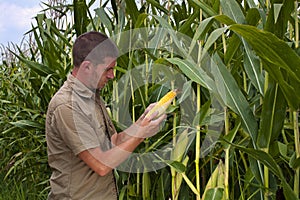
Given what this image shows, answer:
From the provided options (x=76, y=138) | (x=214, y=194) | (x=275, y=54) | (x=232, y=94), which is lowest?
(x=214, y=194)

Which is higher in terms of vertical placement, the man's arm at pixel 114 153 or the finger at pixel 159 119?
the finger at pixel 159 119

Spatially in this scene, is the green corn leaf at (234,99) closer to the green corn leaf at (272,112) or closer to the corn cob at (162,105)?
the green corn leaf at (272,112)

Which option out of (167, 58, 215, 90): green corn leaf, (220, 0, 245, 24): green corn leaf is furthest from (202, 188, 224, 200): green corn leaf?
(220, 0, 245, 24): green corn leaf

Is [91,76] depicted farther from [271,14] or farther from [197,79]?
[271,14]

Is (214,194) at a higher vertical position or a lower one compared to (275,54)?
lower

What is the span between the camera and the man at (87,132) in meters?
1.59

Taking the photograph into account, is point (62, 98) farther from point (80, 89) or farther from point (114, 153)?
point (114, 153)

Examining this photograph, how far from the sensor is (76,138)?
1582mm

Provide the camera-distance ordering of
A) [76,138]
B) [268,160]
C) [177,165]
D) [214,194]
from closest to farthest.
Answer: [268,160], [214,194], [177,165], [76,138]

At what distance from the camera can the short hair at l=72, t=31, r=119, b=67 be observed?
1.63 m

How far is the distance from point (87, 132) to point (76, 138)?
4 cm

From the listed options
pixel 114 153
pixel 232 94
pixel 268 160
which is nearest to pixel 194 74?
pixel 232 94

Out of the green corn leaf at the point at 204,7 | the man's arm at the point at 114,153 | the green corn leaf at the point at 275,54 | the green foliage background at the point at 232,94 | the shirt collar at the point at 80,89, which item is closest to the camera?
the green corn leaf at the point at 275,54

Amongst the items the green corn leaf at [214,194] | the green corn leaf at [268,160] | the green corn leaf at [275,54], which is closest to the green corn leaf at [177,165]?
the green corn leaf at [214,194]
